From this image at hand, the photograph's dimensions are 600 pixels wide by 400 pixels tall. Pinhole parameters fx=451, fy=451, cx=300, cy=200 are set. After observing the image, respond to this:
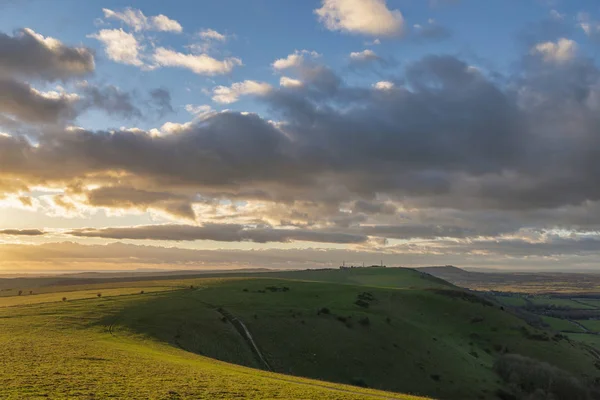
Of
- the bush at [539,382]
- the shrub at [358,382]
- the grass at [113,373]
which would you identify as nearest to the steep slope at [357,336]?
the shrub at [358,382]

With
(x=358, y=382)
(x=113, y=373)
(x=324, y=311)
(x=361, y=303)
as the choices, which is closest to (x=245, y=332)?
(x=358, y=382)

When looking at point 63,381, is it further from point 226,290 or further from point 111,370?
point 226,290

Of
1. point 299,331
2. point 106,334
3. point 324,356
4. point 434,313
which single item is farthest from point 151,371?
point 434,313

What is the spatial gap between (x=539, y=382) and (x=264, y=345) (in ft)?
178

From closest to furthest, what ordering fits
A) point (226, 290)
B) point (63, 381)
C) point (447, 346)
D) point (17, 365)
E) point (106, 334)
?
point (63, 381)
point (17, 365)
point (106, 334)
point (447, 346)
point (226, 290)

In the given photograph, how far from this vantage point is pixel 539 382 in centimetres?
8769

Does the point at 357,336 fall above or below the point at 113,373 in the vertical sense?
below

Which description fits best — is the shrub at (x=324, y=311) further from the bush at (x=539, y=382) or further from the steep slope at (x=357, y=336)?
the bush at (x=539, y=382)

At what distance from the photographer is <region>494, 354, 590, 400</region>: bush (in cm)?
8494

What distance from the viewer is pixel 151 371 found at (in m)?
40.0

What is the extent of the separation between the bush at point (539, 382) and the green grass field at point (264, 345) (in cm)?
439

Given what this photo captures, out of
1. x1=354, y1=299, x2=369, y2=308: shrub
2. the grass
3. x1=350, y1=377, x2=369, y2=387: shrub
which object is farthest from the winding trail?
x1=354, y1=299, x2=369, y2=308: shrub

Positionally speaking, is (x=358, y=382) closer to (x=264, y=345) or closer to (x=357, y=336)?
(x=264, y=345)

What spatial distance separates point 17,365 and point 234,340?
140 ft
